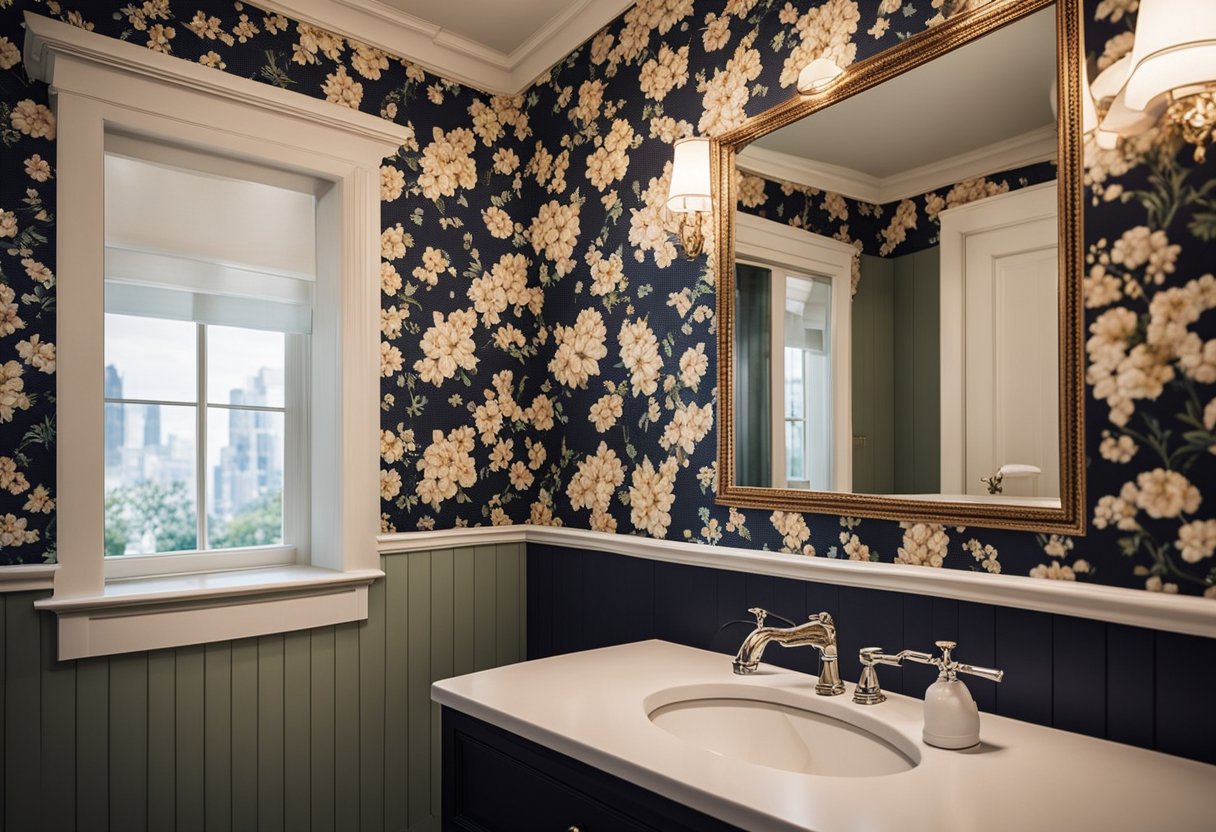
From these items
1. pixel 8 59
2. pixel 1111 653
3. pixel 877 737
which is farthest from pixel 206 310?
pixel 1111 653

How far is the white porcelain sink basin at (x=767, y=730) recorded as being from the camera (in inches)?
56.1

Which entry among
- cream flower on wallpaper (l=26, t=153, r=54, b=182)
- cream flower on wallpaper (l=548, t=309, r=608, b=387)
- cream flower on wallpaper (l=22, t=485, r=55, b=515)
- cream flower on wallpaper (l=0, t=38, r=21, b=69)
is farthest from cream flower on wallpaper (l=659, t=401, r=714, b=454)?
cream flower on wallpaper (l=0, t=38, r=21, b=69)

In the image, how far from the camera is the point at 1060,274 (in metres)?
1.32

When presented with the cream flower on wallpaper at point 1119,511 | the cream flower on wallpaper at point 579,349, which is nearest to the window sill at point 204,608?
the cream flower on wallpaper at point 579,349

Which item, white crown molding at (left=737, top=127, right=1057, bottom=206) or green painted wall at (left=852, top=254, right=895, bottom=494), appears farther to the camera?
green painted wall at (left=852, top=254, right=895, bottom=494)

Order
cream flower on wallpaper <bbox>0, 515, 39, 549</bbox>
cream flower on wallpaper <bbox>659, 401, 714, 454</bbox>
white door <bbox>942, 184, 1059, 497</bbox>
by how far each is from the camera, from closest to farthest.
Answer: white door <bbox>942, 184, 1059, 497</bbox> < cream flower on wallpaper <bbox>0, 515, 39, 549</bbox> < cream flower on wallpaper <bbox>659, 401, 714, 454</bbox>

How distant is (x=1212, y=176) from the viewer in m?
1.15

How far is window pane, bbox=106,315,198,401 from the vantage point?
2178mm

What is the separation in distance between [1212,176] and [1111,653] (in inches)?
28.8

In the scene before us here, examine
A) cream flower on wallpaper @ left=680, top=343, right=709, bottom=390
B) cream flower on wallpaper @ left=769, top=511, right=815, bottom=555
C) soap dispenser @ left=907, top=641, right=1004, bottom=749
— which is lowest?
soap dispenser @ left=907, top=641, right=1004, bottom=749

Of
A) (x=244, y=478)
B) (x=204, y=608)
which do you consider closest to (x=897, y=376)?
(x=204, y=608)

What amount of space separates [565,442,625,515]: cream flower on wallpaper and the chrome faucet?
0.77 metres

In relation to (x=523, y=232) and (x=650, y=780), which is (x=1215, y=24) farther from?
(x=523, y=232)

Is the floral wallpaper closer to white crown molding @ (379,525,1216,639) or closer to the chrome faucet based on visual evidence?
white crown molding @ (379,525,1216,639)
